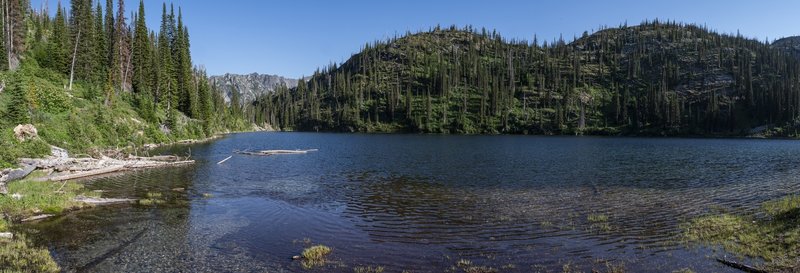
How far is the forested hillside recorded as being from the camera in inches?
1989

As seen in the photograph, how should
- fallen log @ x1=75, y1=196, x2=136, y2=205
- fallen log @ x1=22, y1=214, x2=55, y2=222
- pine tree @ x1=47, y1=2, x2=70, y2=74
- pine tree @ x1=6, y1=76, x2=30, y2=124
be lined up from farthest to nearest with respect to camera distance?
pine tree @ x1=47, y1=2, x2=70, y2=74 < pine tree @ x1=6, y1=76, x2=30, y2=124 < fallen log @ x1=75, y1=196, x2=136, y2=205 < fallen log @ x1=22, y1=214, x2=55, y2=222

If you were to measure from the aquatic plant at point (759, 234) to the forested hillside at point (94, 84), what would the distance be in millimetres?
47293

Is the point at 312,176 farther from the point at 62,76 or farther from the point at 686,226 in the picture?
the point at 62,76

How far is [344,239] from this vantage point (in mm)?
21703

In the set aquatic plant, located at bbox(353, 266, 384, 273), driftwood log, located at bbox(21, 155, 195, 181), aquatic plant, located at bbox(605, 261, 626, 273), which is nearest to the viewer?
aquatic plant, located at bbox(605, 261, 626, 273)

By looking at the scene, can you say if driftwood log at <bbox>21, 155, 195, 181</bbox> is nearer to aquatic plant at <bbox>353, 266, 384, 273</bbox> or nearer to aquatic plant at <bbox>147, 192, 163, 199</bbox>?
aquatic plant at <bbox>147, 192, 163, 199</bbox>

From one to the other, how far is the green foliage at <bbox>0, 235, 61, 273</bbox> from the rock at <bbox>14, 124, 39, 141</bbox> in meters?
32.3

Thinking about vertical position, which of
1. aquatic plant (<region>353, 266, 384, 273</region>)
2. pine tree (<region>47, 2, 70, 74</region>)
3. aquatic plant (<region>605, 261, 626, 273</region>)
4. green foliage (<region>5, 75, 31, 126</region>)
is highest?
pine tree (<region>47, 2, 70, 74</region>)

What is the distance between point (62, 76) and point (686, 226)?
95.7 metres

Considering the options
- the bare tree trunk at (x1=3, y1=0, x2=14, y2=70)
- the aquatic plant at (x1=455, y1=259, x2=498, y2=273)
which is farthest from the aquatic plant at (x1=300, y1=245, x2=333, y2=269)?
the bare tree trunk at (x1=3, y1=0, x2=14, y2=70)

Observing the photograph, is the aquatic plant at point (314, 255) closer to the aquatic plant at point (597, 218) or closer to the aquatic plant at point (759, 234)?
the aquatic plant at point (597, 218)

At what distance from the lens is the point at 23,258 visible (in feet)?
53.6

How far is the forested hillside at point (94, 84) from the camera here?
166 feet

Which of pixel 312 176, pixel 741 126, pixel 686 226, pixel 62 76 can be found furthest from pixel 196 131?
pixel 741 126
